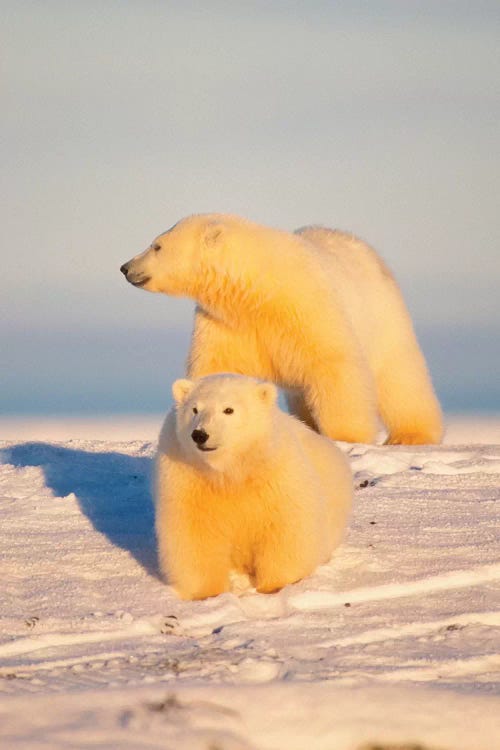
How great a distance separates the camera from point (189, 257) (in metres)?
9.95

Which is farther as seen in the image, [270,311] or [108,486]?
[270,311]

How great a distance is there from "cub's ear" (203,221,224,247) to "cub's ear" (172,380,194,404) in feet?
13.3

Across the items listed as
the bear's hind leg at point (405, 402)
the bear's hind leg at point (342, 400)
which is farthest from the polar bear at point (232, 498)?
the bear's hind leg at point (405, 402)

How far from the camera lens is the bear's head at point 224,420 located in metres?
5.66

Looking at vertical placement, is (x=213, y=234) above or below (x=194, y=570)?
above

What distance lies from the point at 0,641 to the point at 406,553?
2183 millimetres

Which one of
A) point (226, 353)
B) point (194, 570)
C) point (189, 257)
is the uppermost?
point (189, 257)

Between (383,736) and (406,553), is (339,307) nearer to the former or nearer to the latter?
(406,553)

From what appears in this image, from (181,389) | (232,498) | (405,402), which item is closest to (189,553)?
(232,498)

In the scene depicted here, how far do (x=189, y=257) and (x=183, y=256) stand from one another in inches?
1.8

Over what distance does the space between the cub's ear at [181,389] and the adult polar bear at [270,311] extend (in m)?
3.83

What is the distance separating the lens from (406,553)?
252 inches

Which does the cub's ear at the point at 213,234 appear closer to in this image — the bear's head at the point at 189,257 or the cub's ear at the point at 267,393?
the bear's head at the point at 189,257

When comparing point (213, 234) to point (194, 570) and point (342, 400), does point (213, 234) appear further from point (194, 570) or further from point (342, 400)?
point (194, 570)
